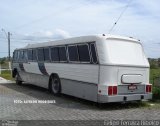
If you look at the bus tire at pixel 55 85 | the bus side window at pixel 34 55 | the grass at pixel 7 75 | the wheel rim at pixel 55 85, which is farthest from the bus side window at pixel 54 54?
the grass at pixel 7 75

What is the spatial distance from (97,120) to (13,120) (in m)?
2.34

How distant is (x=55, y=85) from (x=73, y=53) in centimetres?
241

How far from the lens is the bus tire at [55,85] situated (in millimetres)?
14594

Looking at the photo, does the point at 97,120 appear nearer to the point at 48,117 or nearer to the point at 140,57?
the point at 48,117

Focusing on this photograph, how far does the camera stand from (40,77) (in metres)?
16.9

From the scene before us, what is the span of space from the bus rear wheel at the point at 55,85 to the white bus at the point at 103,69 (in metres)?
0.05

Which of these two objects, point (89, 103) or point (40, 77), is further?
point (40, 77)

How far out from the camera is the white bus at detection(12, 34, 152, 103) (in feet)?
37.0

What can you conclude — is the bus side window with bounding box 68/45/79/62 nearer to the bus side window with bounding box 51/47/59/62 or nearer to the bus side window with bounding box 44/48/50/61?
the bus side window with bounding box 51/47/59/62

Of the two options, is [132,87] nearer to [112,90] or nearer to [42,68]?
[112,90]

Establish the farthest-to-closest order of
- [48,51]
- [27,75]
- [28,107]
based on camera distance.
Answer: [27,75] < [48,51] < [28,107]

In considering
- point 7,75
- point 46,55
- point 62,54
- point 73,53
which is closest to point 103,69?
point 73,53

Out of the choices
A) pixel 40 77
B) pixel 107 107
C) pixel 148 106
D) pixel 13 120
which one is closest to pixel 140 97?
pixel 148 106

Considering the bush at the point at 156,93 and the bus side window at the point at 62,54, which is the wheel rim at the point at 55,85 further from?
the bush at the point at 156,93
